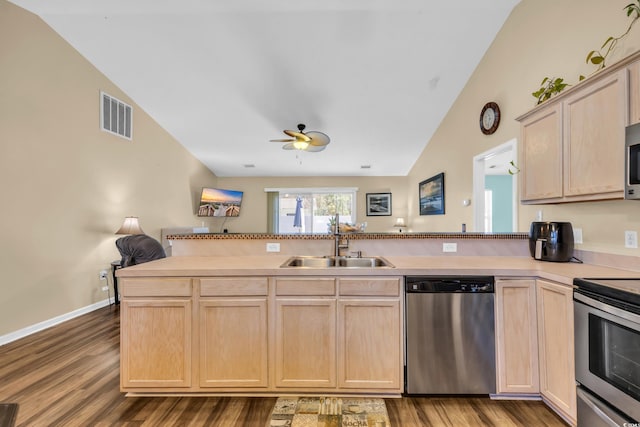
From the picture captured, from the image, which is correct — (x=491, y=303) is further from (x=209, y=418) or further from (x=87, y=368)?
(x=87, y=368)

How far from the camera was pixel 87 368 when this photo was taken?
2.22 metres

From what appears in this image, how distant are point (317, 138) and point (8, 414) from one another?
368 centimetres

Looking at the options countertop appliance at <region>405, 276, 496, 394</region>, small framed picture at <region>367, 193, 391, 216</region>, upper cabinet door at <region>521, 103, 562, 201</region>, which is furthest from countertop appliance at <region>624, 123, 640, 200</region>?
small framed picture at <region>367, 193, 391, 216</region>

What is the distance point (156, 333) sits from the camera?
1781 mm

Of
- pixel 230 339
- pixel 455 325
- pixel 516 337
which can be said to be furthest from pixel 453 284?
pixel 230 339

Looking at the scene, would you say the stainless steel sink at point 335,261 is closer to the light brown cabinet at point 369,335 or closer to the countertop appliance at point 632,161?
the light brown cabinet at point 369,335

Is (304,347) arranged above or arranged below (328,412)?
above

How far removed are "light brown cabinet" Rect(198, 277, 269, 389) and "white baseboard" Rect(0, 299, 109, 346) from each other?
2.57m

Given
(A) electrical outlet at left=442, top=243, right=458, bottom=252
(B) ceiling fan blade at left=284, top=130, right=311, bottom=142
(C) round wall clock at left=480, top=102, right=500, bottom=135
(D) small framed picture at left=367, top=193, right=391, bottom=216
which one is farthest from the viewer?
(D) small framed picture at left=367, top=193, right=391, bottom=216

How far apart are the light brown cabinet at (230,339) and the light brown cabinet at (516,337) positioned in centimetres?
159

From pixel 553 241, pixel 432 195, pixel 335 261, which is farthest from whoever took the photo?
pixel 432 195

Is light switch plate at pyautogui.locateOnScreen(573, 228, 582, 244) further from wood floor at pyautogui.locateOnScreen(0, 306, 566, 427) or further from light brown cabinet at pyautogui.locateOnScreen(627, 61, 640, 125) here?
wood floor at pyautogui.locateOnScreen(0, 306, 566, 427)

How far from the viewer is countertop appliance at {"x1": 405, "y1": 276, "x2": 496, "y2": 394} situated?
1.77 m

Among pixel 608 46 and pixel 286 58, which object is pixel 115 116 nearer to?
pixel 286 58
